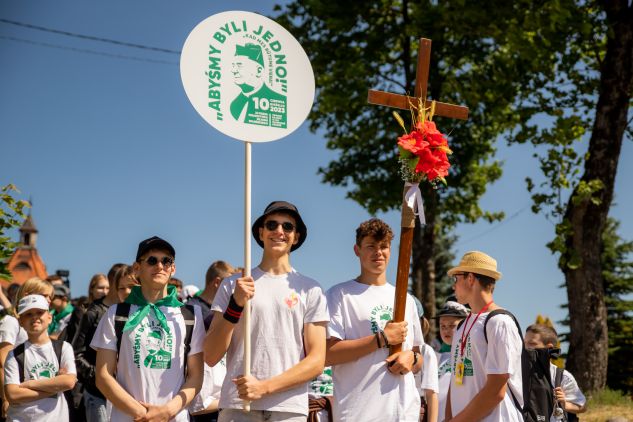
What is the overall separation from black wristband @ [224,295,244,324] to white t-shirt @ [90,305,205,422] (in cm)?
55

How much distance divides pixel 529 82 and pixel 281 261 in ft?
46.8

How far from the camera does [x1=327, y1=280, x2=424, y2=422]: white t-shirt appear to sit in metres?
5.39

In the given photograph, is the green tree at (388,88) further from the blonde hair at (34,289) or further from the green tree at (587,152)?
the blonde hair at (34,289)

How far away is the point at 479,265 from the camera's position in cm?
550

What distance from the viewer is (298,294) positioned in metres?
5.16

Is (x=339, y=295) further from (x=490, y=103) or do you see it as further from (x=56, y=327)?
(x=490, y=103)

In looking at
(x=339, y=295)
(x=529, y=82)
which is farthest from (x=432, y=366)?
(x=529, y=82)

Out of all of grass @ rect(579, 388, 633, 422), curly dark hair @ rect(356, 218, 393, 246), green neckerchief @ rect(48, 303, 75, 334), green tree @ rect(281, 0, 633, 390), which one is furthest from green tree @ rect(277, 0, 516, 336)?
curly dark hair @ rect(356, 218, 393, 246)

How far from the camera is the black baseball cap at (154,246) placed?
5.41 metres

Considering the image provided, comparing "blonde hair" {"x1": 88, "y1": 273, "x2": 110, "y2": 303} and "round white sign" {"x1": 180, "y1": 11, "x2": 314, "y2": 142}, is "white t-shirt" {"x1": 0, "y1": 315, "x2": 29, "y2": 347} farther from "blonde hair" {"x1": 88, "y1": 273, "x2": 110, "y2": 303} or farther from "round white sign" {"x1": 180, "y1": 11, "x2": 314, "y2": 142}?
"round white sign" {"x1": 180, "y1": 11, "x2": 314, "y2": 142}

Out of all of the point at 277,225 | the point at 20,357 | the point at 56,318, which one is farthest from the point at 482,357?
the point at 56,318

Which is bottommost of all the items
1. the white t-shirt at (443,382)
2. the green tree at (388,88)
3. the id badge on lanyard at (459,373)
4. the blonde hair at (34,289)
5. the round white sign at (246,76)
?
the white t-shirt at (443,382)

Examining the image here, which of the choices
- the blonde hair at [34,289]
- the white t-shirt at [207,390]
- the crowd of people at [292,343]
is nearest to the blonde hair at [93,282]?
the blonde hair at [34,289]

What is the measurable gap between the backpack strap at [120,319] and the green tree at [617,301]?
76.5 feet
